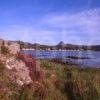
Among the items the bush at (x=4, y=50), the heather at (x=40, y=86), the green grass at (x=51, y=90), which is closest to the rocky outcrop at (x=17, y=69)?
the heather at (x=40, y=86)

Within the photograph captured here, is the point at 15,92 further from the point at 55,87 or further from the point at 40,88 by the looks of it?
the point at 55,87

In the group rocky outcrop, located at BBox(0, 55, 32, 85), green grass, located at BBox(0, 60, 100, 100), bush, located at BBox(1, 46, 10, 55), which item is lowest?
green grass, located at BBox(0, 60, 100, 100)

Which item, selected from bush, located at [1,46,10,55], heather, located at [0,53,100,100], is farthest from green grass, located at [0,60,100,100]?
bush, located at [1,46,10,55]

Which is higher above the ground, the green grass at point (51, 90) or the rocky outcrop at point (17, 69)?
the rocky outcrop at point (17, 69)

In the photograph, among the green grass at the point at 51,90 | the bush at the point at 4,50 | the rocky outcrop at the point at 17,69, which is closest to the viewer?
the green grass at the point at 51,90

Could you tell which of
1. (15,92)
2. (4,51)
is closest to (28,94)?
(15,92)

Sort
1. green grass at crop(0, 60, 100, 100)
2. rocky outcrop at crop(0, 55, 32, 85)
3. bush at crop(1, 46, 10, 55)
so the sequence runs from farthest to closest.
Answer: bush at crop(1, 46, 10, 55) → rocky outcrop at crop(0, 55, 32, 85) → green grass at crop(0, 60, 100, 100)

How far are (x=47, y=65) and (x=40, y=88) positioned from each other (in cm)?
623

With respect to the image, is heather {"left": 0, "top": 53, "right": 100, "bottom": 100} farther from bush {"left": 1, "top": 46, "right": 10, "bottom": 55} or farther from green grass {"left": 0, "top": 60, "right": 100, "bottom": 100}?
bush {"left": 1, "top": 46, "right": 10, "bottom": 55}

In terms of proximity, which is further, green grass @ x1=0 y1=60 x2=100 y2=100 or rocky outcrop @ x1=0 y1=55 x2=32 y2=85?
rocky outcrop @ x1=0 y1=55 x2=32 y2=85

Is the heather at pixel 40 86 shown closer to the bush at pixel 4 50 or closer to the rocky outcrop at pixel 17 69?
the rocky outcrop at pixel 17 69

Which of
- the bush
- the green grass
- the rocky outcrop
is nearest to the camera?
the green grass

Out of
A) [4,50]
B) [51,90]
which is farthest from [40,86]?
[4,50]

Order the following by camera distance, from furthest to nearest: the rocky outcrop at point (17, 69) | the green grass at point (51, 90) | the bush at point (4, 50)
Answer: the bush at point (4, 50)
the rocky outcrop at point (17, 69)
the green grass at point (51, 90)
